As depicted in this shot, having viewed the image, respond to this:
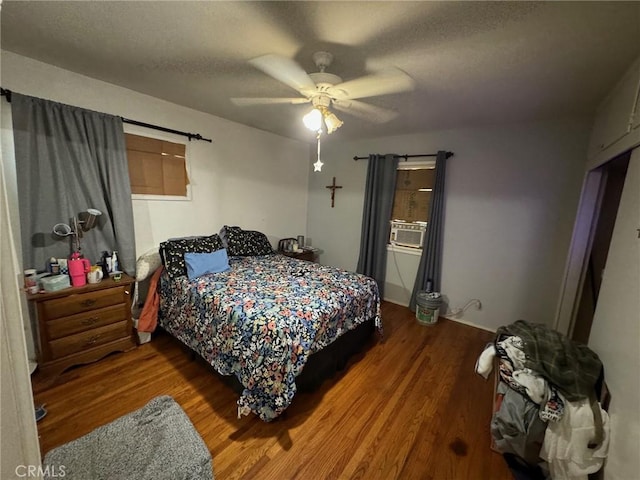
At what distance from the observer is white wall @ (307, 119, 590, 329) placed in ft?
8.68

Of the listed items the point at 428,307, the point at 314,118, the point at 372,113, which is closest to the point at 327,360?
the point at 428,307

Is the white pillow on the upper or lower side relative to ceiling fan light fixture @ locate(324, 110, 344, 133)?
lower

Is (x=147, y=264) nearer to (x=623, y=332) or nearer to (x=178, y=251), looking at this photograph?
(x=178, y=251)

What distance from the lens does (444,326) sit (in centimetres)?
319

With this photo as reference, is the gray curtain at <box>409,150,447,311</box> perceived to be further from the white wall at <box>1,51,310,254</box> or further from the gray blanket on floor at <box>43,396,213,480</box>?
the gray blanket on floor at <box>43,396,213,480</box>

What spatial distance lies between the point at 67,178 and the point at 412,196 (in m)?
3.55

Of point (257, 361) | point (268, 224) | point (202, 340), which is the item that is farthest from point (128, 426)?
point (268, 224)

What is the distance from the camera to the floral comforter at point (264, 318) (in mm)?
1647

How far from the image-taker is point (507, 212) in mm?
2922

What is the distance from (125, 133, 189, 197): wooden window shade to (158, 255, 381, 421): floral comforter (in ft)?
3.10

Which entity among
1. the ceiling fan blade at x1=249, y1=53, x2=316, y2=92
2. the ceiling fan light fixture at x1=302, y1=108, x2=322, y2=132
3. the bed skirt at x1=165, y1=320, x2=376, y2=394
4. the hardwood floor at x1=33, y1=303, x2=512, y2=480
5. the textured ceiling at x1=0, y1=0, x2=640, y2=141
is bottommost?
the hardwood floor at x1=33, y1=303, x2=512, y2=480

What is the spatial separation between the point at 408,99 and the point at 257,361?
7.83ft

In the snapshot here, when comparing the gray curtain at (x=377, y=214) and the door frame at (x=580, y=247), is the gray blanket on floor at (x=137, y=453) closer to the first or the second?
the gray curtain at (x=377, y=214)

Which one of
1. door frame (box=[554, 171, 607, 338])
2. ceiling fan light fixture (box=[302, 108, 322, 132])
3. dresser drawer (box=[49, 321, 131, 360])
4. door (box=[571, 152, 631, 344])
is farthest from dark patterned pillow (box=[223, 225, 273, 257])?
door (box=[571, 152, 631, 344])
